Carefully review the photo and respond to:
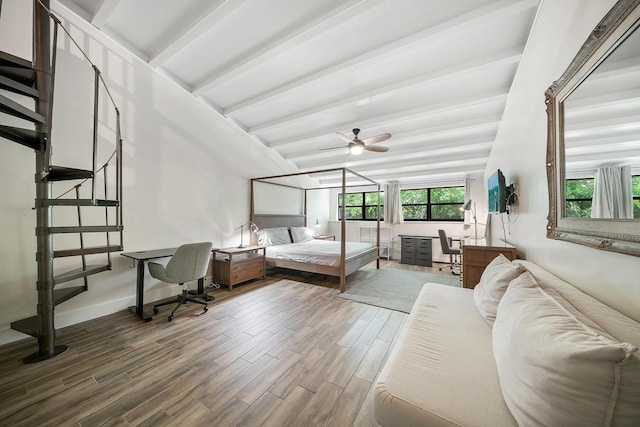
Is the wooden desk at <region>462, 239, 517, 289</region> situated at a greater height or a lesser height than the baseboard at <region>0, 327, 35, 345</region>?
greater

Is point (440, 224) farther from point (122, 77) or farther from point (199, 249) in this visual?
point (122, 77)

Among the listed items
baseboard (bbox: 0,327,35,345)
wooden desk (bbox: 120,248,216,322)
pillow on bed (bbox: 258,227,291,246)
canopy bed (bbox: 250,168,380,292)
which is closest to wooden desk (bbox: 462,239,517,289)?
canopy bed (bbox: 250,168,380,292)

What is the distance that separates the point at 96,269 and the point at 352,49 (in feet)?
11.8

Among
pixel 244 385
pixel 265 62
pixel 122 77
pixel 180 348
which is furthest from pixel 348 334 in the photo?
pixel 122 77

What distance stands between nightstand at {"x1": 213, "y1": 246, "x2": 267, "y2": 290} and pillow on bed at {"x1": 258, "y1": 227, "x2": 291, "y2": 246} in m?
0.48

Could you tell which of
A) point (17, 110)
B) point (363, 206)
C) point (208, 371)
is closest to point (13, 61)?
point (17, 110)

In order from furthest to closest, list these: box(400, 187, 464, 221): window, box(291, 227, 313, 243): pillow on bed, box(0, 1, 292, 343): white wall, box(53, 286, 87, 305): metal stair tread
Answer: box(400, 187, 464, 221): window < box(291, 227, 313, 243): pillow on bed < box(0, 1, 292, 343): white wall < box(53, 286, 87, 305): metal stair tread

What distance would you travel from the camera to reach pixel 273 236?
4820mm

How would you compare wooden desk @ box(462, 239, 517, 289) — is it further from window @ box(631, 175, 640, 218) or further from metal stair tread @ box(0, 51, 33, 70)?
metal stair tread @ box(0, 51, 33, 70)

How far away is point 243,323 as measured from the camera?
246 cm

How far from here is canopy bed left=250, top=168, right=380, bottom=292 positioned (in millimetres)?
3799

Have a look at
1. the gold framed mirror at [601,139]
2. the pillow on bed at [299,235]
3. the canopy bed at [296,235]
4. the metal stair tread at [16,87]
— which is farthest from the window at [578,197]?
the pillow on bed at [299,235]

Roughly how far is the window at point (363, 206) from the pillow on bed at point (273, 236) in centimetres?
288

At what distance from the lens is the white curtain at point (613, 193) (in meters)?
0.97
